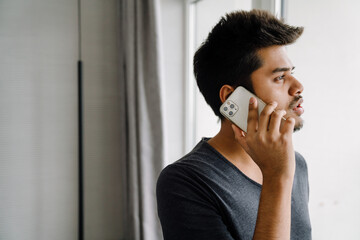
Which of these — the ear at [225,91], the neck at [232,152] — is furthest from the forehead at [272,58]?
the neck at [232,152]

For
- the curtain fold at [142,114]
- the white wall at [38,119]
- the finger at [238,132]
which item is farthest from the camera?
the white wall at [38,119]

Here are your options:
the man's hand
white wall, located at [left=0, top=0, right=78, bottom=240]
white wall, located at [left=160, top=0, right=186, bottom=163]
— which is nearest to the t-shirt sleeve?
the man's hand

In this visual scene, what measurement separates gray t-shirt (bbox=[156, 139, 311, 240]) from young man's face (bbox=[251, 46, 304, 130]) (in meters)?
0.22

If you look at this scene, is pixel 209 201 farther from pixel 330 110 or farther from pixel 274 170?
pixel 330 110

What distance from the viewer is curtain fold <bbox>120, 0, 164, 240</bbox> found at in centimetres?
166

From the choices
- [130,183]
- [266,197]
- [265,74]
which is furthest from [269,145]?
[130,183]

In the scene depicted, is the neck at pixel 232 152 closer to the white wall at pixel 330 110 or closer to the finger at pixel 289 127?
the finger at pixel 289 127

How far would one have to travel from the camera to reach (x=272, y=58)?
766mm

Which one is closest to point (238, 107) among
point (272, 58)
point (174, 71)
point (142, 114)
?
point (272, 58)

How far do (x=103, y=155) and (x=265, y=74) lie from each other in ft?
4.87

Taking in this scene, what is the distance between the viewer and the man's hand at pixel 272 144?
2.01ft

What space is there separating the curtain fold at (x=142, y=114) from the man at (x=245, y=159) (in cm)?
81

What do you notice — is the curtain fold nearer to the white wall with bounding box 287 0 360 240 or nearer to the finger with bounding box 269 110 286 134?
the white wall with bounding box 287 0 360 240

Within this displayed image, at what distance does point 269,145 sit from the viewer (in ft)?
2.04
